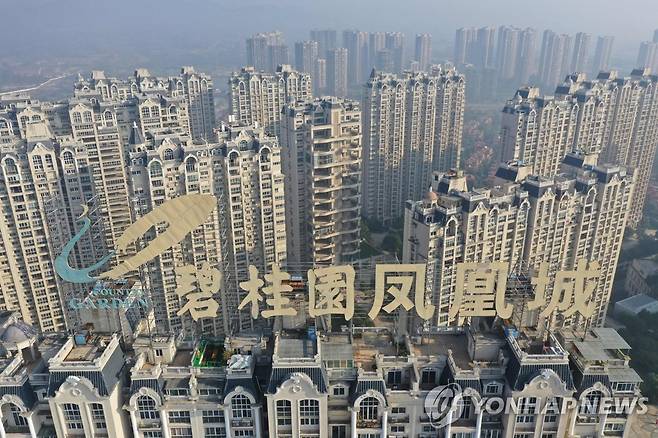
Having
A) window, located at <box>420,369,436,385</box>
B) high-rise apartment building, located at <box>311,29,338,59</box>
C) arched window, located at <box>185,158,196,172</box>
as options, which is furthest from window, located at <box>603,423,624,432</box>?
high-rise apartment building, located at <box>311,29,338,59</box>

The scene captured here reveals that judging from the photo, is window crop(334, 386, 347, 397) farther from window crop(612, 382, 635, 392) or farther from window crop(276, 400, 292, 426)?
window crop(612, 382, 635, 392)

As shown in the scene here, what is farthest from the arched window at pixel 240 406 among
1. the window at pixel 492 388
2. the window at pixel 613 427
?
the window at pixel 613 427

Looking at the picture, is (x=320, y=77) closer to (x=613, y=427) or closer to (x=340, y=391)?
(x=340, y=391)

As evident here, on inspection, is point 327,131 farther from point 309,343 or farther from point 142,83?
point 142,83

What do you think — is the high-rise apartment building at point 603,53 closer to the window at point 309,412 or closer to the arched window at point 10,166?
the arched window at point 10,166

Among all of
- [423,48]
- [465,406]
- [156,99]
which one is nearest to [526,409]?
[465,406]

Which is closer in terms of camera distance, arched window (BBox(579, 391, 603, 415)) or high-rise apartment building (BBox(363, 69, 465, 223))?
arched window (BBox(579, 391, 603, 415))

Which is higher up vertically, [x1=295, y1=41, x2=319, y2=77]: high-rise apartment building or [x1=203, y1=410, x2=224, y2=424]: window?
[x1=295, y1=41, x2=319, y2=77]: high-rise apartment building
